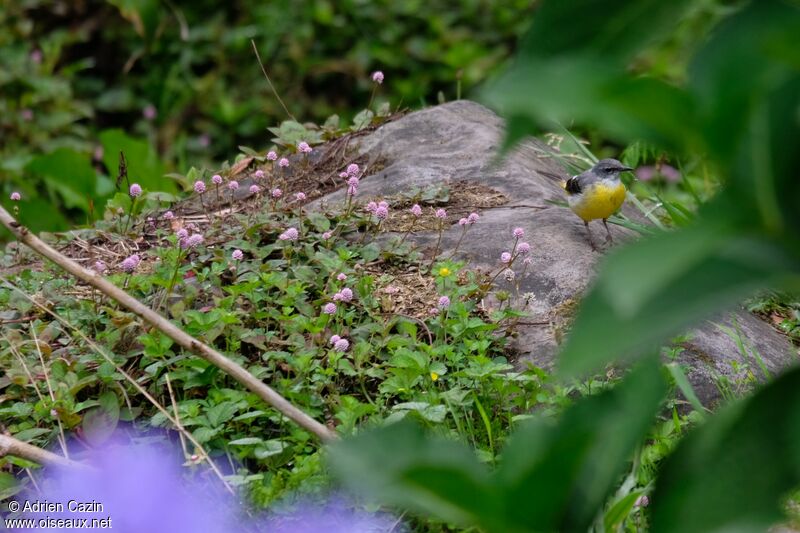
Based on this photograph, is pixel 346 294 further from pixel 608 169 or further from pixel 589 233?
pixel 608 169

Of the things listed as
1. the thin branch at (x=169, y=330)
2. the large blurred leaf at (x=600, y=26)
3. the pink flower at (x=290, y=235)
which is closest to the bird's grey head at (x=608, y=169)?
the pink flower at (x=290, y=235)

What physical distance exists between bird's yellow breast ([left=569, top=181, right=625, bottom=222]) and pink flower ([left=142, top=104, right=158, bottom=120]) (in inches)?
148

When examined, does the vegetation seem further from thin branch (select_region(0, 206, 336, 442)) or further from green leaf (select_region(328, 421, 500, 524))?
thin branch (select_region(0, 206, 336, 442))

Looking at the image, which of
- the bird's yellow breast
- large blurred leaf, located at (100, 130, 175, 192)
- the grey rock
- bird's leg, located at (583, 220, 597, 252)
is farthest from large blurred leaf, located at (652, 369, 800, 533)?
large blurred leaf, located at (100, 130, 175, 192)

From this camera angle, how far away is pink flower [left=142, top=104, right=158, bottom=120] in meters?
6.48

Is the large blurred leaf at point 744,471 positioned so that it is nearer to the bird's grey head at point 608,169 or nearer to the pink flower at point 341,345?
the pink flower at point 341,345

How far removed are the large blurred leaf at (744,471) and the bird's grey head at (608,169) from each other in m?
3.06

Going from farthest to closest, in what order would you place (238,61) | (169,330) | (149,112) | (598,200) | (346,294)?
(238,61) → (149,112) → (598,200) → (346,294) → (169,330)

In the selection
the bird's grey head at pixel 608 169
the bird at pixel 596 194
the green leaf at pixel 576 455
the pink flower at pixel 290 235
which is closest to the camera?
the green leaf at pixel 576 455

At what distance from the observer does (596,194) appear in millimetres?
3557

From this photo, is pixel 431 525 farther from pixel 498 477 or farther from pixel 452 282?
pixel 498 477

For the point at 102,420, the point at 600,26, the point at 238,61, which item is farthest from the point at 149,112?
the point at 600,26

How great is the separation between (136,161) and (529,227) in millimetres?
2491

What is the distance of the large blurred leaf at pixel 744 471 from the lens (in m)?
0.72
